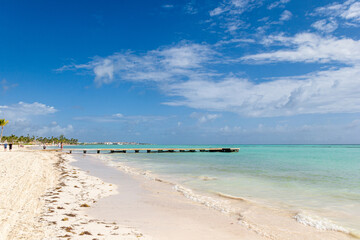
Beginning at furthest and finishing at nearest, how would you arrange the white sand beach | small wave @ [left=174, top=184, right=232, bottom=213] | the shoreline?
1. small wave @ [left=174, top=184, right=232, bottom=213]
2. the shoreline
3. the white sand beach

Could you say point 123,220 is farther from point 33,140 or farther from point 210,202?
point 33,140

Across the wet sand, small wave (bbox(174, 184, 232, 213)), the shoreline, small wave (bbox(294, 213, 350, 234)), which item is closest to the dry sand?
the wet sand

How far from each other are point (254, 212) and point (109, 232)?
517 centimetres

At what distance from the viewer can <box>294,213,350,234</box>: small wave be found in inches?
272

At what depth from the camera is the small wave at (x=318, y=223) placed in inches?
272

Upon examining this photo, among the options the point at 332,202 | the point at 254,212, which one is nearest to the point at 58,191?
the point at 254,212

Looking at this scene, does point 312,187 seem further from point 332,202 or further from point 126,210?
point 126,210

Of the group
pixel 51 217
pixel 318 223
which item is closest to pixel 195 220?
pixel 318 223

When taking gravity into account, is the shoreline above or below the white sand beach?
below

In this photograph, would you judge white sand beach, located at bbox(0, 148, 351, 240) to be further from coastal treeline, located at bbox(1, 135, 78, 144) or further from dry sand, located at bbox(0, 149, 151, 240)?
coastal treeline, located at bbox(1, 135, 78, 144)

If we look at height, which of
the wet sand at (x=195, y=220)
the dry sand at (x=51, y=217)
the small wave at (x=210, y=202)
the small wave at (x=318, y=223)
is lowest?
the small wave at (x=318, y=223)

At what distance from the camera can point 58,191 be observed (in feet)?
32.5

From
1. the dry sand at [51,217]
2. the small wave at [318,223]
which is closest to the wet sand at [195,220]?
the small wave at [318,223]

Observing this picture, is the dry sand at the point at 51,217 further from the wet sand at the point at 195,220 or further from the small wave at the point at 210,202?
the small wave at the point at 210,202
